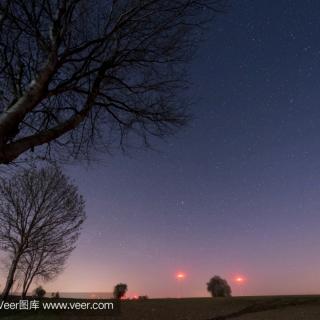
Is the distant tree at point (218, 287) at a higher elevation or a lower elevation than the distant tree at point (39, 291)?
lower

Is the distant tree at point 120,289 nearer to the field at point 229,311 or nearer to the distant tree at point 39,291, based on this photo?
the distant tree at point 39,291

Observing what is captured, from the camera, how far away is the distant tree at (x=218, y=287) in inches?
1154

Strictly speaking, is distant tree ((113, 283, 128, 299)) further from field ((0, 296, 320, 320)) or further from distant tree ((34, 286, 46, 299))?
field ((0, 296, 320, 320))

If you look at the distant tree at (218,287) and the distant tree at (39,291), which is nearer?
the distant tree at (218,287)

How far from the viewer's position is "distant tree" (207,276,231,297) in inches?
1154

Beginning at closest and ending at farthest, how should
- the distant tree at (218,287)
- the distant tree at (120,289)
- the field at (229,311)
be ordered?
the field at (229,311), the distant tree at (120,289), the distant tree at (218,287)

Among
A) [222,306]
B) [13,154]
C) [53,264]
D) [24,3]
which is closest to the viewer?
[13,154]

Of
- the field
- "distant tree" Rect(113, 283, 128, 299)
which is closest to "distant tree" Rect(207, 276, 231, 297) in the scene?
"distant tree" Rect(113, 283, 128, 299)

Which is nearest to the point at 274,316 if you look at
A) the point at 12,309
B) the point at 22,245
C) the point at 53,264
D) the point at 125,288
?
the point at 12,309

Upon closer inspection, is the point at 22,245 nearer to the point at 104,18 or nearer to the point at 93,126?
the point at 93,126

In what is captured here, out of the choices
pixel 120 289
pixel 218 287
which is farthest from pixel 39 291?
pixel 218 287

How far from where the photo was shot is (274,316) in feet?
32.3

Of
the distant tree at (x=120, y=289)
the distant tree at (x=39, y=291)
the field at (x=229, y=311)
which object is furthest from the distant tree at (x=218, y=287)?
the field at (x=229, y=311)

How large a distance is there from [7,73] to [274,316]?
907 centimetres
